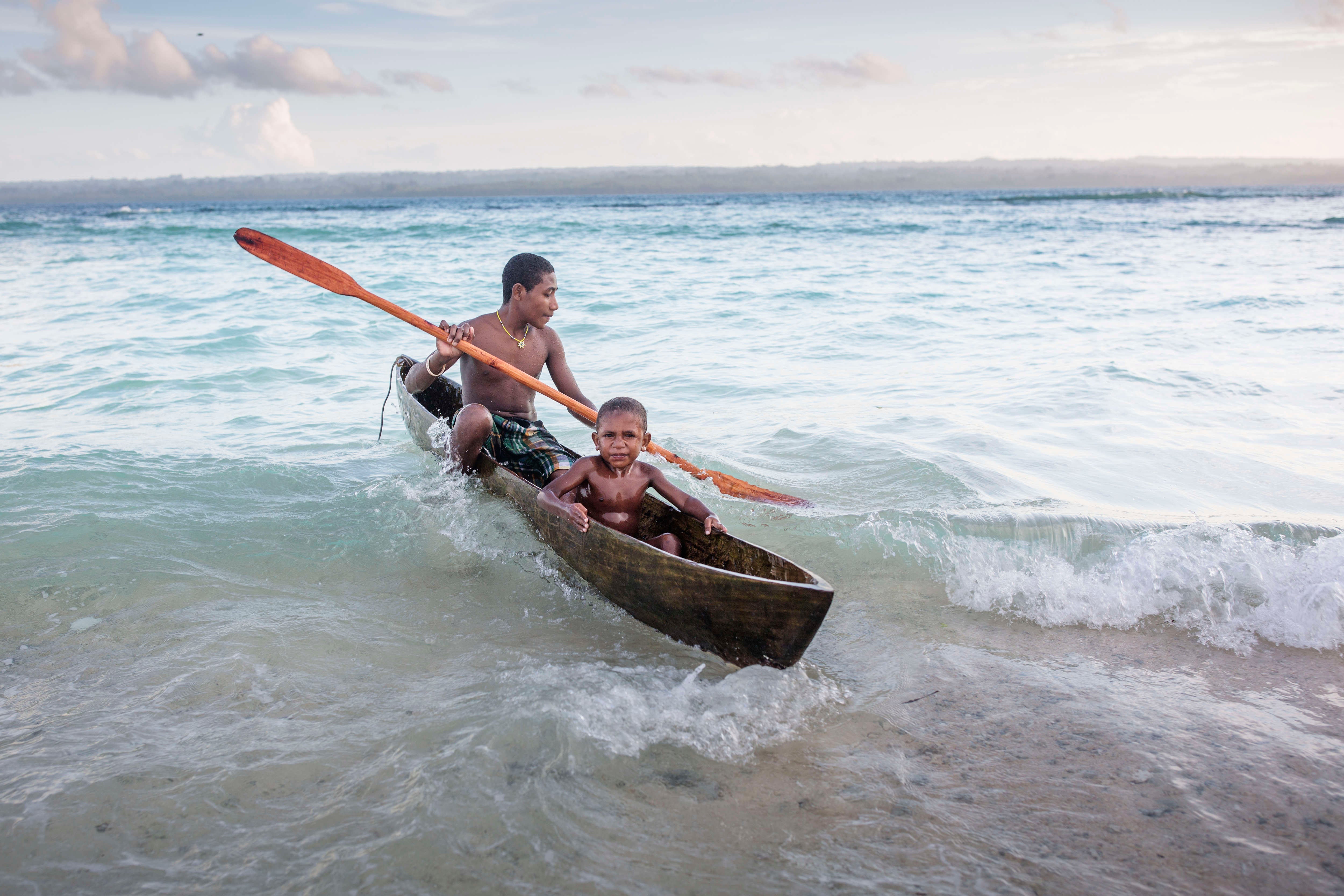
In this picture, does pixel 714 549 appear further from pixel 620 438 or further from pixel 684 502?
pixel 620 438

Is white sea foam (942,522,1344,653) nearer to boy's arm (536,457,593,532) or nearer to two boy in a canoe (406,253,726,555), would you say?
two boy in a canoe (406,253,726,555)

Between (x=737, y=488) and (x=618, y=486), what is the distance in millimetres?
1469

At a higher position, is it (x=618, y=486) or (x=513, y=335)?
(x=513, y=335)

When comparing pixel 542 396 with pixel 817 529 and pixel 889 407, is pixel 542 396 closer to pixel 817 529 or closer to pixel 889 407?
pixel 889 407

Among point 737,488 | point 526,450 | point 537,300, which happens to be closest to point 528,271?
point 537,300

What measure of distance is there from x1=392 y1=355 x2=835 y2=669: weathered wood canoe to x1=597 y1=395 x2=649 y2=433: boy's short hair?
45 centimetres

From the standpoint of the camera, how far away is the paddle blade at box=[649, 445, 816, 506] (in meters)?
4.95

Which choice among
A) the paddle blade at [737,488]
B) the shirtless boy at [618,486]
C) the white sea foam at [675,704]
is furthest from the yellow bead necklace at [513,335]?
the white sea foam at [675,704]

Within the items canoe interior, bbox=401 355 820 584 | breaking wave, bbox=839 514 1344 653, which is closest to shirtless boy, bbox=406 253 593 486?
canoe interior, bbox=401 355 820 584

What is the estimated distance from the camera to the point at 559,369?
507 centimetres

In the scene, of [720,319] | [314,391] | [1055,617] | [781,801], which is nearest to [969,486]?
[1055,617]

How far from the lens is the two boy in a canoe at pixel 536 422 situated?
3.54 m

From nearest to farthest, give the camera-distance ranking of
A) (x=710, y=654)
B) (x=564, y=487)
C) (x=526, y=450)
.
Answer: (x=710, y=654) → (x=564, y=487) → (x=526, y=450)

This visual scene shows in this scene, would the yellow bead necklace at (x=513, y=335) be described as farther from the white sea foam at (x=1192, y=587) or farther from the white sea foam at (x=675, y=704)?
the white sea foam at (x=1192, y=587)
